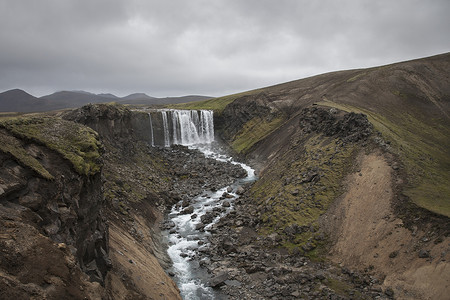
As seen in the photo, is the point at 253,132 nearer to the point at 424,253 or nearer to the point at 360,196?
the point at 360,196

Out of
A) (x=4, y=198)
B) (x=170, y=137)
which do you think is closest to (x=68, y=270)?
(x=4, y=198)

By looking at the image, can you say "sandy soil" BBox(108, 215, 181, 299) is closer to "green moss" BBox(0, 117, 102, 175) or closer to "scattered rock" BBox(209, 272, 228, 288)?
"scattered rock" BBox(209, 272, 228, 288)

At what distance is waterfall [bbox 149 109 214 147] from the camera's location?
78.4 m

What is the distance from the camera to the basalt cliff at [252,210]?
12.1m

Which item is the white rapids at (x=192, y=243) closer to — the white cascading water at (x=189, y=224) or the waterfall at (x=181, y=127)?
the white cascading water at (x=189, y=224)

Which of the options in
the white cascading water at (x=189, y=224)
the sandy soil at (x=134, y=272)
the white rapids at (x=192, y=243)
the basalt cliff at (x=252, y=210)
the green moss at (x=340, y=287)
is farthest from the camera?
the white cascading water at (x=189, y=224)

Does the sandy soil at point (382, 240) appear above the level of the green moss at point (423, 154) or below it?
below

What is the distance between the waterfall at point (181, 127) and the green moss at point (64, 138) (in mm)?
59293

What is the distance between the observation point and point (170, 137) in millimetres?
80125

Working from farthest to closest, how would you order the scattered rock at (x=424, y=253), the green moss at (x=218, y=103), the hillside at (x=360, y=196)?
1. the green moss at (x=218, y=103)
2. the hillside at (x=360, y=196)
3. the scattered rock at (x=424, y=253)

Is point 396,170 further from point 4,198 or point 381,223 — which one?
point 4,198

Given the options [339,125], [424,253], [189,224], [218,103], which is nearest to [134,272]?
[189,224]

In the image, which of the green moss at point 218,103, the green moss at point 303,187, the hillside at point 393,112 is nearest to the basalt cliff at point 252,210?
the green moss at point 303,187

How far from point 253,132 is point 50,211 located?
65.2 metres
